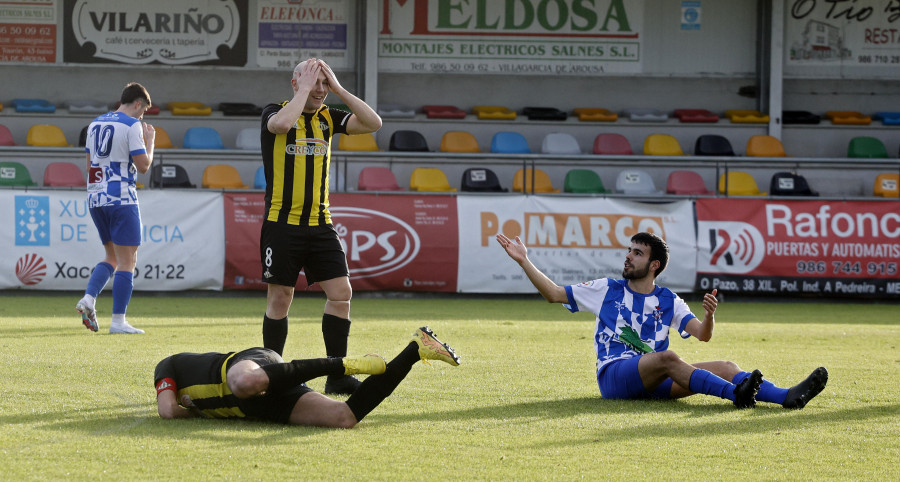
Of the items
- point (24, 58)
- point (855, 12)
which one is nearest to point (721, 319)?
point (855, 12)

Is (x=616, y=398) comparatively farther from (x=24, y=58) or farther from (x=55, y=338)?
(x=24, y=58)

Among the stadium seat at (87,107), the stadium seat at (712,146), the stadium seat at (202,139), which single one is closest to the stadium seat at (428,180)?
the stadium seat at (202,139)

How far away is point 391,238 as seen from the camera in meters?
14.8

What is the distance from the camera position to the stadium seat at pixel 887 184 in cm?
1733

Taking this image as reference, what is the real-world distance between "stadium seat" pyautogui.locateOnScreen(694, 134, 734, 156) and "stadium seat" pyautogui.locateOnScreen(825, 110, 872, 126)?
251 centimetres

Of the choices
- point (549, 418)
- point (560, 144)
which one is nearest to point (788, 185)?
point (560, 144)

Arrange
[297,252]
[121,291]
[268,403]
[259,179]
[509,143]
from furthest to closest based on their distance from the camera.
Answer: [509,143], [259,179], [121,291], [297,252], [268,403]

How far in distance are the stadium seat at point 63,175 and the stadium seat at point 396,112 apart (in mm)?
5586

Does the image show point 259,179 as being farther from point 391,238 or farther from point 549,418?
point 549,418

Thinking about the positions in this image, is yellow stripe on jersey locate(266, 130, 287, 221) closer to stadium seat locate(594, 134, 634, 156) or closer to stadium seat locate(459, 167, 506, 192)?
stadium seat locate(459, 167, 506, 192)

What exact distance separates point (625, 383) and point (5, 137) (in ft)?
51.6

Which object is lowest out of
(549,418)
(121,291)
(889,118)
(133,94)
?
(549,418)

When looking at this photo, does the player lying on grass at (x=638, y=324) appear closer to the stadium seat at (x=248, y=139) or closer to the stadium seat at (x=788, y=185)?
the stadium seat at (x=788, y=185)

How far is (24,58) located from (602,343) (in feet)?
57.3
